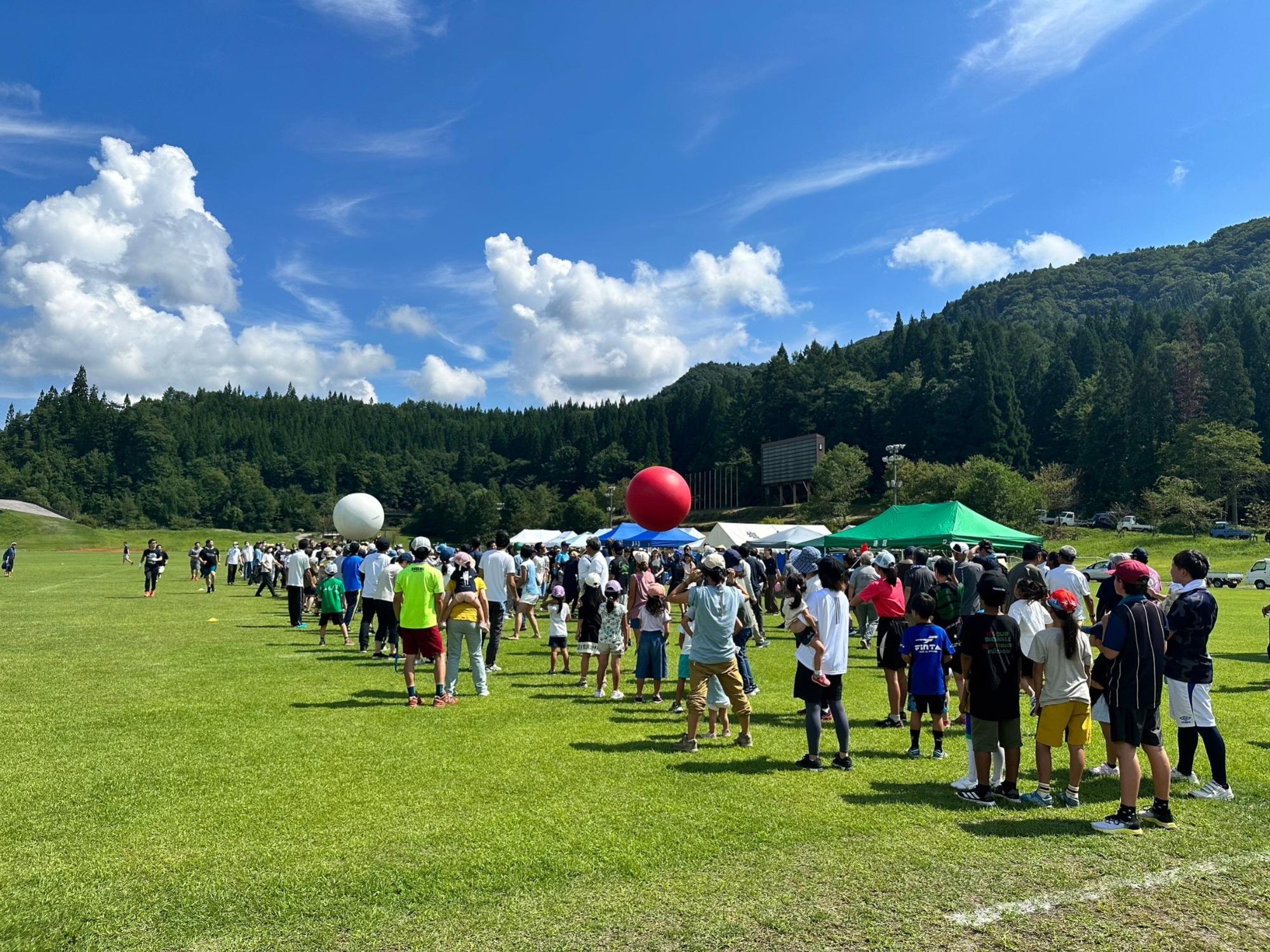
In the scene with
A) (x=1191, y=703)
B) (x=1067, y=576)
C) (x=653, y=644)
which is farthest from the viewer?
(x=1067, y=576)

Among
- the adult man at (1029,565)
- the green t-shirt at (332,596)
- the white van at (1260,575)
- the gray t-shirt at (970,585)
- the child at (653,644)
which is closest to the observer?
the child at (653,644)

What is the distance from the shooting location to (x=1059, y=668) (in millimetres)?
6227

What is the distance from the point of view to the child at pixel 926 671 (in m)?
7.62

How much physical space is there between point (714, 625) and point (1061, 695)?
9.70 ft

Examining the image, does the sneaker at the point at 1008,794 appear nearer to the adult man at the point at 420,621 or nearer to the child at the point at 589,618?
the child at the point at 589,618

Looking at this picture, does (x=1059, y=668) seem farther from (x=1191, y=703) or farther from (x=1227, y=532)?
(x=1227, y=532)

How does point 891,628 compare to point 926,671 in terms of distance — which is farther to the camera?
point 891,628

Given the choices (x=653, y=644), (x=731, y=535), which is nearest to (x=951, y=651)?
(x=653, y=644)

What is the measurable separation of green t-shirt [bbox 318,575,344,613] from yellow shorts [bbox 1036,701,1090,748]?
1277cm

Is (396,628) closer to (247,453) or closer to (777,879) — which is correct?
(777,879)

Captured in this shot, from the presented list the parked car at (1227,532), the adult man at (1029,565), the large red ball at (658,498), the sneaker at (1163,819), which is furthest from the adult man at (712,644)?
the parked car at (1227,532)

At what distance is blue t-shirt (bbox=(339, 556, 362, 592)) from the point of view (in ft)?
53.3

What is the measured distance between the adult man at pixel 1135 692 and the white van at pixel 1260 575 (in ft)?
128

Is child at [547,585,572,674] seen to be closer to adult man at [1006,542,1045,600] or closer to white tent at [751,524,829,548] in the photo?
adult man at [1006,542,1045,600]
